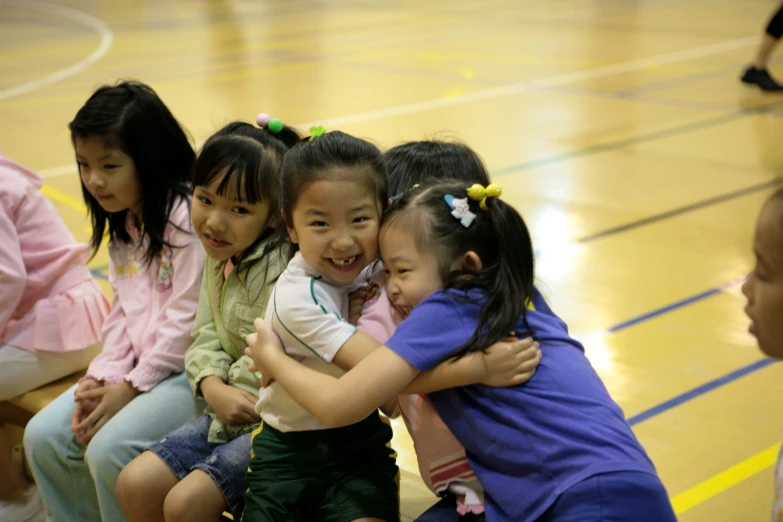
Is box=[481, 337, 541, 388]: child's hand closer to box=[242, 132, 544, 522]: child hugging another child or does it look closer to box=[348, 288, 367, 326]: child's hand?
box=[242, 132, 544, 522]: child hugging another child

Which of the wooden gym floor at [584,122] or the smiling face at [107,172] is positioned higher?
the smiling face at [107,172]

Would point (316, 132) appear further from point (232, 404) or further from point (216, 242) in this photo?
point (232, 404)

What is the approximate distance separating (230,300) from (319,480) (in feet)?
1.66

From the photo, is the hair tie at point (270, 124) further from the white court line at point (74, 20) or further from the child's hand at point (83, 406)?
the white court line at point (74, 20)

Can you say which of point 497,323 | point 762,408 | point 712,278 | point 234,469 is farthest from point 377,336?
point 712,278

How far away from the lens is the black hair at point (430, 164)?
1853 millimetres

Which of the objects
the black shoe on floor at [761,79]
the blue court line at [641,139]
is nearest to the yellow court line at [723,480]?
the blue court line at [641,139]

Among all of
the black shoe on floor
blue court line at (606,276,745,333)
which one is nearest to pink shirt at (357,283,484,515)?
blue court line at (606,276,745,333)

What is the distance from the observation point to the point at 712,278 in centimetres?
366

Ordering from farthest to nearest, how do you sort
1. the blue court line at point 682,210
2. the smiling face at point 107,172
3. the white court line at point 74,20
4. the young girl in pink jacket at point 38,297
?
1. the white court line at point 74,20
2. the blue court line at point 682,210
3. the young girl in pink jacket at point 38,297
4. the smiling face at point 107,172

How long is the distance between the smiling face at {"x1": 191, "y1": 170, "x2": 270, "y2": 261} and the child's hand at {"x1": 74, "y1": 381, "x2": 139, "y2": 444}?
17.2 inches

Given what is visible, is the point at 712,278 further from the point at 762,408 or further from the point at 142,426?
the point at 142,426

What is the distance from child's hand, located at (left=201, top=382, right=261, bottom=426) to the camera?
194cm

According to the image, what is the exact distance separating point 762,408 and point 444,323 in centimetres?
157
